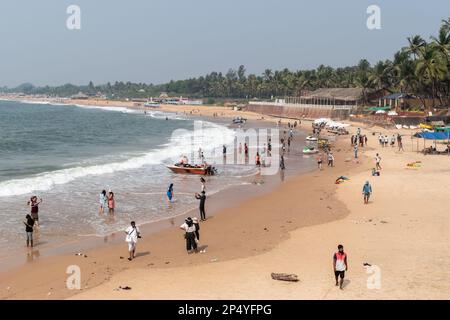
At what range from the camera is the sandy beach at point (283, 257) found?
10.9 m

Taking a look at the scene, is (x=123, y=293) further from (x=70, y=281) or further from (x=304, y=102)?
(x=304, y=102)

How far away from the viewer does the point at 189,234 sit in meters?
14.4

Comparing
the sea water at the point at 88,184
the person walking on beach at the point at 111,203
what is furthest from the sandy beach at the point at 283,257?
the person walking on beach at the point at 111,203

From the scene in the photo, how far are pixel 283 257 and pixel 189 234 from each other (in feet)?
9.08

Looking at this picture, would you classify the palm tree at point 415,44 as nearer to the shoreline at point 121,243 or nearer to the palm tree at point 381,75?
the palm tree at point 381,75

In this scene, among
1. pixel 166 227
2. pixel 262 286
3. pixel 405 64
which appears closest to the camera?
pixel 262 286

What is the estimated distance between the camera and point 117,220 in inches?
755

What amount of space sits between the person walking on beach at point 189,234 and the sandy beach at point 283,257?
0.28m

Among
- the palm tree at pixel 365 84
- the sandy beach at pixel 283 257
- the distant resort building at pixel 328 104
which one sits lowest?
the sandy beach at pixel 283 257

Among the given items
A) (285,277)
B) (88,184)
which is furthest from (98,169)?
(285,277)

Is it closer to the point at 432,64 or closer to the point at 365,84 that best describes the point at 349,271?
the point at 432,64

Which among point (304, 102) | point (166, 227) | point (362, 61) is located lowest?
point (166, 227)
